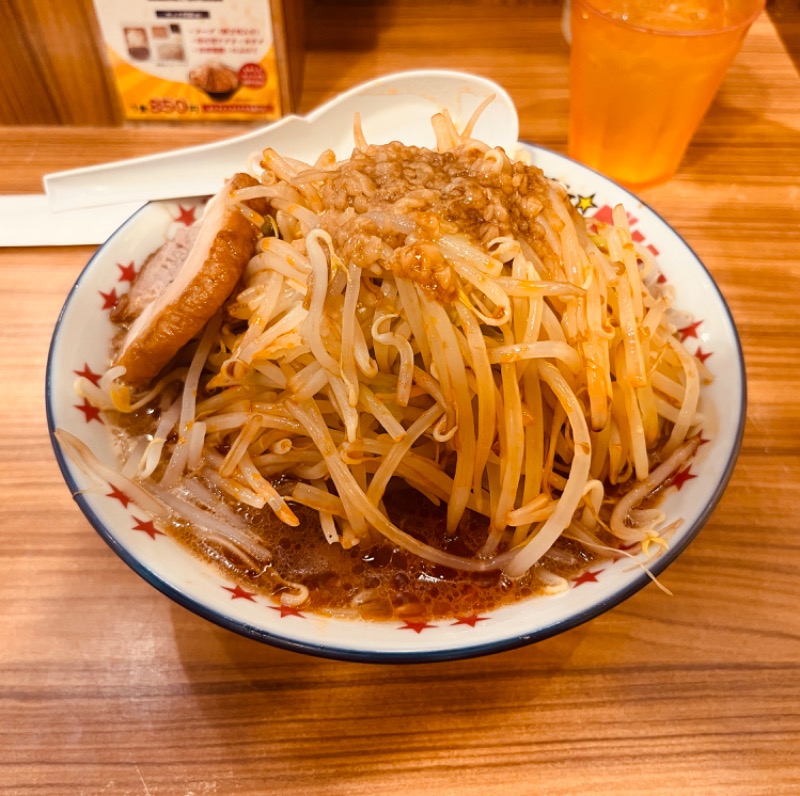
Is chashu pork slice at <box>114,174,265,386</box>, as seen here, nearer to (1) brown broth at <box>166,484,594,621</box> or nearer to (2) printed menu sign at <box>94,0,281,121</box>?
(1) brown broth at <box>166,484,594,621</box>

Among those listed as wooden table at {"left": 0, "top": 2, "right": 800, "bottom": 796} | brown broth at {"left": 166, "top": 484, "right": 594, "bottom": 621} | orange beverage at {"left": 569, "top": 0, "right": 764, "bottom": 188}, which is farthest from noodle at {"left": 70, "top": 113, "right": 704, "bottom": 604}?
orange beverage at {"left": 569, "top": 0, "right": 764, "bottom": 188}

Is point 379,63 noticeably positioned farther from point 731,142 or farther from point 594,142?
point 731,142

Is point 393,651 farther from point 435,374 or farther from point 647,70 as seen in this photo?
point 647,70

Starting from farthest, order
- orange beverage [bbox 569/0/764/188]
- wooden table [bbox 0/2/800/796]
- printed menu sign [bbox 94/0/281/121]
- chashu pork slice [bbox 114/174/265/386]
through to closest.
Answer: printed menu sign [bbox 94/0/281/121]
orange beverage [bbox 569/0/764/188]
chashu pork slice [bbox 114/174/265/386]
wooden table [bbox 0/2/800/796]

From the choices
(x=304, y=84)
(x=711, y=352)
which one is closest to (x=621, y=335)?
(x=711, y=352)

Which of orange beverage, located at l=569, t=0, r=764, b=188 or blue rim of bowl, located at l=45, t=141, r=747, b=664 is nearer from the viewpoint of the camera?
blue rim of bowl, located at l=45, t=141, r=747, b=664

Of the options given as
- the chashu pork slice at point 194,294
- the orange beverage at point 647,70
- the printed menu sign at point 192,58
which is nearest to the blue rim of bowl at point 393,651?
the chashu pork slice at point 194,294

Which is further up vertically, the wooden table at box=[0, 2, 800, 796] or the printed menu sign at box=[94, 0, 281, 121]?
the printed menu sign at box=[94, 0, 281, 121]
